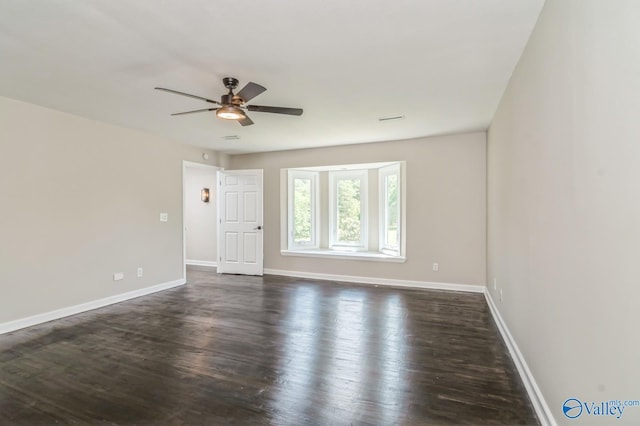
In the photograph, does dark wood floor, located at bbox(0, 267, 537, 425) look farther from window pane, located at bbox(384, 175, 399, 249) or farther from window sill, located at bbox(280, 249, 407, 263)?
window pane, located at bbox(384, 175, 399, 249)

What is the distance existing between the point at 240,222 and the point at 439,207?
3781 millimetres

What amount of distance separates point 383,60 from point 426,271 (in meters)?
3.65

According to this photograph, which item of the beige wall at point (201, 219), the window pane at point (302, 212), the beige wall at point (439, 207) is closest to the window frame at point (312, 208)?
the window pane at point (302, 212)

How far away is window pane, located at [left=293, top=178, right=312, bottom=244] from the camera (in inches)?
255

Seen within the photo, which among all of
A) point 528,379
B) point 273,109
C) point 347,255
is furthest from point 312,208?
point 528,379

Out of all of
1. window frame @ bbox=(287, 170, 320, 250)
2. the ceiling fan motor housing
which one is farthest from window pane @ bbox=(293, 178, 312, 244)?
the ceiling fan motor housing

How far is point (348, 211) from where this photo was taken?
20.9ft

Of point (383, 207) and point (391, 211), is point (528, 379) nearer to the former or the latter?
point (391, 211)

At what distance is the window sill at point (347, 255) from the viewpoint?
541 centimetres

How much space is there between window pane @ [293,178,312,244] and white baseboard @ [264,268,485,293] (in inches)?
28.0

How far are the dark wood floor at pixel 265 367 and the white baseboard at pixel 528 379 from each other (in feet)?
0.19

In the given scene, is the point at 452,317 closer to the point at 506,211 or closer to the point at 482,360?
the point at 482,360

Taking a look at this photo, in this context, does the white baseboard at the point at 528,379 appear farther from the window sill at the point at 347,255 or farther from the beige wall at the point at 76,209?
the beige wall at the point at 76,209

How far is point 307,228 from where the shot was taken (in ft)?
21.4
